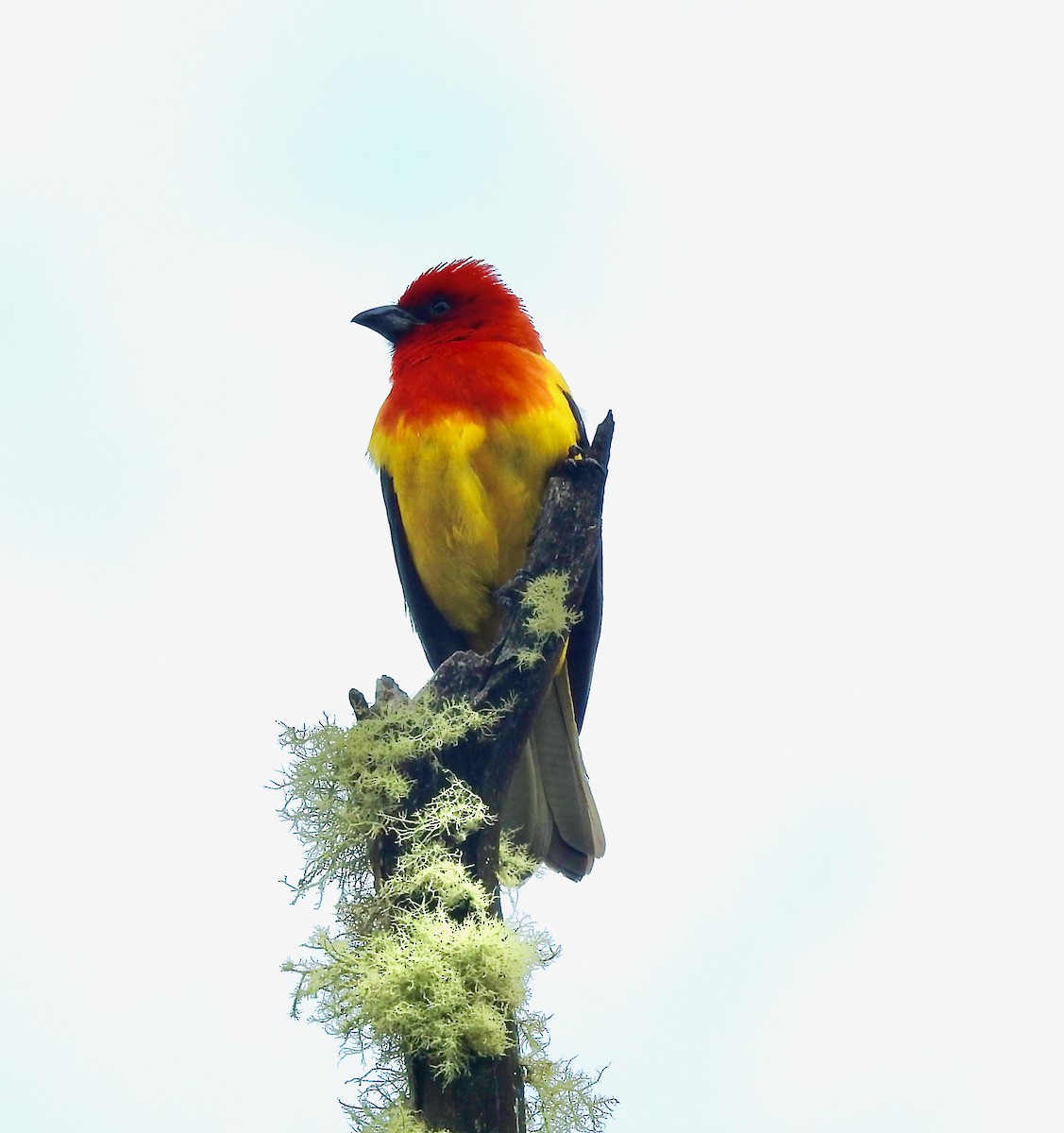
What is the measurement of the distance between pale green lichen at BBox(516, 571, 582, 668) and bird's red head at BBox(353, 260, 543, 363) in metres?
1.44

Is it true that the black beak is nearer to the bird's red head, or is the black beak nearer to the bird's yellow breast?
the bird's red head

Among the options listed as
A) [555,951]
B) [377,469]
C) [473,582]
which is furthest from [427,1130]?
[377,469]

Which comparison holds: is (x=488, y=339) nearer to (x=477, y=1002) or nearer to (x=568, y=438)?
(x=568, y=438)

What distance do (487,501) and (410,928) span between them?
166cm

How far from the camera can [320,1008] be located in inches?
119

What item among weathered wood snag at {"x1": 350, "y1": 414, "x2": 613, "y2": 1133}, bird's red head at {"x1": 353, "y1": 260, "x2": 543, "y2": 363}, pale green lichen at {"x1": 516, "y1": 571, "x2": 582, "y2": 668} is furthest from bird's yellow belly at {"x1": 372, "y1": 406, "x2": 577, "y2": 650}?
pale green lichen at {"x1": 516, "y1": 571, "x2": 582, "y2": 668}

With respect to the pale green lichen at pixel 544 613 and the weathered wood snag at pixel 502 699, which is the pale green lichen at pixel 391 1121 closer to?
the weathered wood snag at pixel 502 699

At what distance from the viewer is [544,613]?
363 cm

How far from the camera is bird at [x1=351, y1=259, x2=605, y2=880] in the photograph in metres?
4.17

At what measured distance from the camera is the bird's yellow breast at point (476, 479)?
4359mm

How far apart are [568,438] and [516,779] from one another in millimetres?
1083

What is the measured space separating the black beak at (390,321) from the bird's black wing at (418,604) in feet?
1.88

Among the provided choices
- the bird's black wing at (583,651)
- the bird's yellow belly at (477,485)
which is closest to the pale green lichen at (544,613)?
the bird's yellow belly at (477,485)

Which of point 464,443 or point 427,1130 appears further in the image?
→ point 464,443
